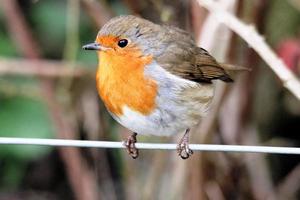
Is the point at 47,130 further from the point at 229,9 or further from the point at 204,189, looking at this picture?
the point at 229,9

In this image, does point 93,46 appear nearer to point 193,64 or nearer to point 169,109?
point 169,109

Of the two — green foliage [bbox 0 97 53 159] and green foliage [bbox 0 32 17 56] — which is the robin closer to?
green foliage [bbox 0 97 53 159]

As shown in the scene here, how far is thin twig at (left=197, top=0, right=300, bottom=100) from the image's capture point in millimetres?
2953

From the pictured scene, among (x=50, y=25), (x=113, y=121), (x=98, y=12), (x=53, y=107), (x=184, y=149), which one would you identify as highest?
(x=50, y=25)

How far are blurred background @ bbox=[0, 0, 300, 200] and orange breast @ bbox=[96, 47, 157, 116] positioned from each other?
0.59 metres

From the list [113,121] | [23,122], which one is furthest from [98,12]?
[23,122]

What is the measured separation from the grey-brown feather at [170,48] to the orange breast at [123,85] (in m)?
0.09

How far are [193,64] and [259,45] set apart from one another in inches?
12.0

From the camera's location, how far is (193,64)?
10.6 feet

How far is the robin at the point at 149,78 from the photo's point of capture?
2.95 metres

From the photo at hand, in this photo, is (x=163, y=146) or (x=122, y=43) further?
(x=122, y=43)

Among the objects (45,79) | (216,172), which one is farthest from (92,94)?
(216,172)

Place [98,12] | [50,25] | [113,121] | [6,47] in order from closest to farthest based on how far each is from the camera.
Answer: [98,12] < [113,121] < [6,47] < [50,25]

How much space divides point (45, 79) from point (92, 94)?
0.27 meters
